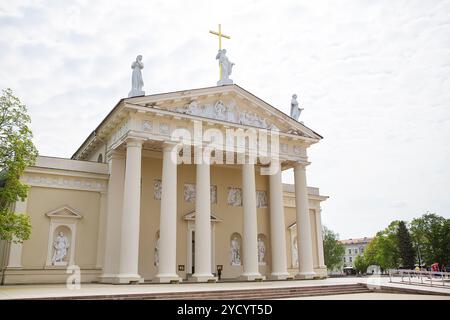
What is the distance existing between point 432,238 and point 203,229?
5366cm

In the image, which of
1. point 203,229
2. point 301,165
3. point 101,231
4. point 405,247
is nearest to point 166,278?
point 203,229

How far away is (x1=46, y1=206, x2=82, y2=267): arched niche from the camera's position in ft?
70.6

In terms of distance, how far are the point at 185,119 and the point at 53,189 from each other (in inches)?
316

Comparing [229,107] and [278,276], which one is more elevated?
[229,107]

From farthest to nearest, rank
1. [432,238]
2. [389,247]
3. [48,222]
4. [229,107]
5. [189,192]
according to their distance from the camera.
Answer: [389,247] < [432,238] < [189,192] < [229,107] < [48,222]

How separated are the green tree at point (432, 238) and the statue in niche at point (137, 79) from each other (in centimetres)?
5551

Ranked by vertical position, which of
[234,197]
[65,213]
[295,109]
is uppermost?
[295,109]

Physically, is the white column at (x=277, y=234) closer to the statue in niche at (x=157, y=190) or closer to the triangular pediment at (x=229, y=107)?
the triangular pediment at (x=229, y=107)

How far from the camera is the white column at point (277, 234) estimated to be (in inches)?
966

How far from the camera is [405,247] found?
210ft

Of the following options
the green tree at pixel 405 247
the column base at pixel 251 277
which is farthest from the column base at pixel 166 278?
the green tree at pixel 405 247

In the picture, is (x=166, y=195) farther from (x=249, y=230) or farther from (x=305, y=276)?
(x=305, y=276)
